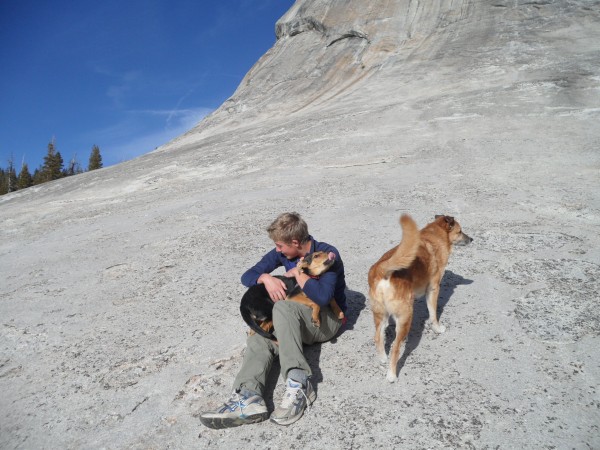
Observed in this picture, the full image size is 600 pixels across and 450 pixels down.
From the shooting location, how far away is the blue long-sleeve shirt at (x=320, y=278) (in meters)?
3.32

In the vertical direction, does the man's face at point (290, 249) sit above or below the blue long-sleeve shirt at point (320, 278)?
above

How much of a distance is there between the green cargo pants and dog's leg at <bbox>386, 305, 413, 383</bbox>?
25.8 inches

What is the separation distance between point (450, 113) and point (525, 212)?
8187mm

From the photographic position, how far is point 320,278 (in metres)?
3.44

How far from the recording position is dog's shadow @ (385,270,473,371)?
367 centimetres

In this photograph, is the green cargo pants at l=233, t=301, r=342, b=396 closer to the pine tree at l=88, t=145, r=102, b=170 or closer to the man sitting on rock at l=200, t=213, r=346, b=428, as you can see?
the man sitting on rock at l=200, t=213, r=346, b=428

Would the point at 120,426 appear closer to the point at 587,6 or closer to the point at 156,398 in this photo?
the point at 156,398

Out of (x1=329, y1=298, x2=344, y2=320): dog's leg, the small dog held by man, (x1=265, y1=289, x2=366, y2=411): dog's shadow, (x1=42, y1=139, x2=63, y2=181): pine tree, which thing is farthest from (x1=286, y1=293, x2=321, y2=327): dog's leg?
(x1=42, y1=139, x2=63, y2=181): pine tree

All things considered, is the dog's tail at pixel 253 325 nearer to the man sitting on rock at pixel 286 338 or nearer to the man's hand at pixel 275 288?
the man sitting on rock at pixel 286 338

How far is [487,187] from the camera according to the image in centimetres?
785

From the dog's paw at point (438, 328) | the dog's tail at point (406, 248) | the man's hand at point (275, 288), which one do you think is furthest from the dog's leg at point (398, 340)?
the man's hand at point (275, 288)

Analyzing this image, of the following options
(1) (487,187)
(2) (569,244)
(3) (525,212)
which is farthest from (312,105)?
(2) (569,244)

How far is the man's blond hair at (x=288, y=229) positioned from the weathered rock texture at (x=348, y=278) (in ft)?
3.54

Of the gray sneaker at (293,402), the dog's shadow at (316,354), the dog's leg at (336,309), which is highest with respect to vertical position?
the dog's leg at (336,309)
